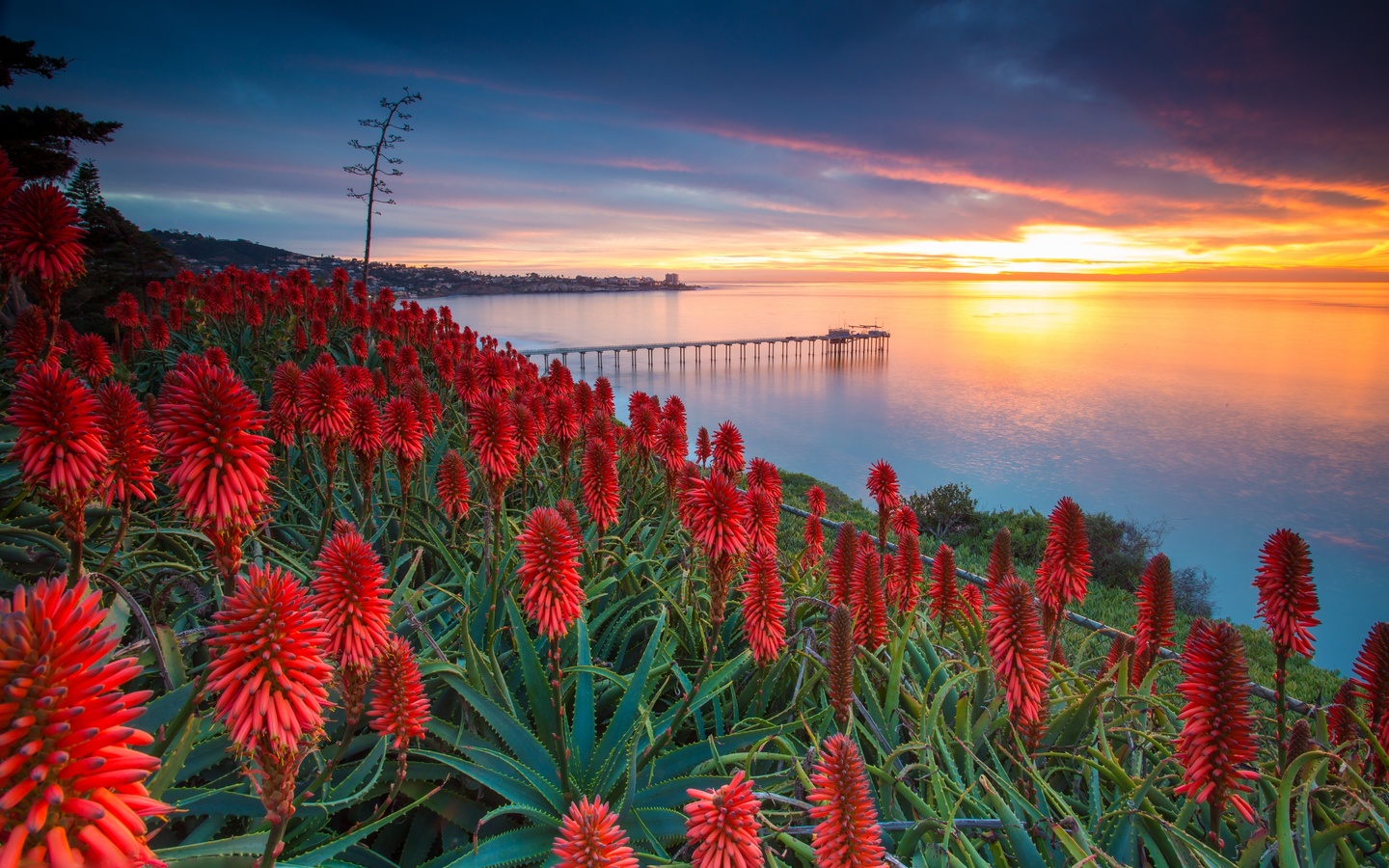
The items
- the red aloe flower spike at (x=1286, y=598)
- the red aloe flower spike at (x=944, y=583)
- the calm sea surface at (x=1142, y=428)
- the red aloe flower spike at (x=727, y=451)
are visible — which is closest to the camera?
the red aloe flower spike at (x=1286, y=598)

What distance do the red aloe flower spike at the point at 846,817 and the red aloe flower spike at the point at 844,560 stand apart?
1.68 metres

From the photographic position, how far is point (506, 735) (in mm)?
2193

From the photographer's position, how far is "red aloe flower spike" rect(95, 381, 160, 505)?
176cm

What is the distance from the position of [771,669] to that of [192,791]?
7.24ft

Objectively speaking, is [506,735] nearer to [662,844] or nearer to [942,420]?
→ [662,844]

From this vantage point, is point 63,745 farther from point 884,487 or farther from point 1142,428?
point 1142,428

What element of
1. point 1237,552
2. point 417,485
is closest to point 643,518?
point 417,485

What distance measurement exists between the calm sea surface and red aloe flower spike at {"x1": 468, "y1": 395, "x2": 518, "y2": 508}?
23.4 metres

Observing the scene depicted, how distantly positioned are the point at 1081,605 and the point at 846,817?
4.89 metres

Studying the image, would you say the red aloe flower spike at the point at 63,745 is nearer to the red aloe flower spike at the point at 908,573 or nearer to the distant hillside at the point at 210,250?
the red aloe flower spike at the point at 908,573

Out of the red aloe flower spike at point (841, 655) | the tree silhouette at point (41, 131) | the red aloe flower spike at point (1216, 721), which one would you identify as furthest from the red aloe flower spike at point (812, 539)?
the tree silhouette at point (41, 131)

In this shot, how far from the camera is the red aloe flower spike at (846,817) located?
1.27 m

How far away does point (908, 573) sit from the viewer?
11.9ft

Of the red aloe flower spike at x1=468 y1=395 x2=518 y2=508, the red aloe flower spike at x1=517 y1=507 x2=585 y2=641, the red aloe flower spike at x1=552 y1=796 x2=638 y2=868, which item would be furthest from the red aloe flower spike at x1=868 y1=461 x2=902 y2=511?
the red aloe flower spike at x1=552 y1=796 x2=638 y2=868
